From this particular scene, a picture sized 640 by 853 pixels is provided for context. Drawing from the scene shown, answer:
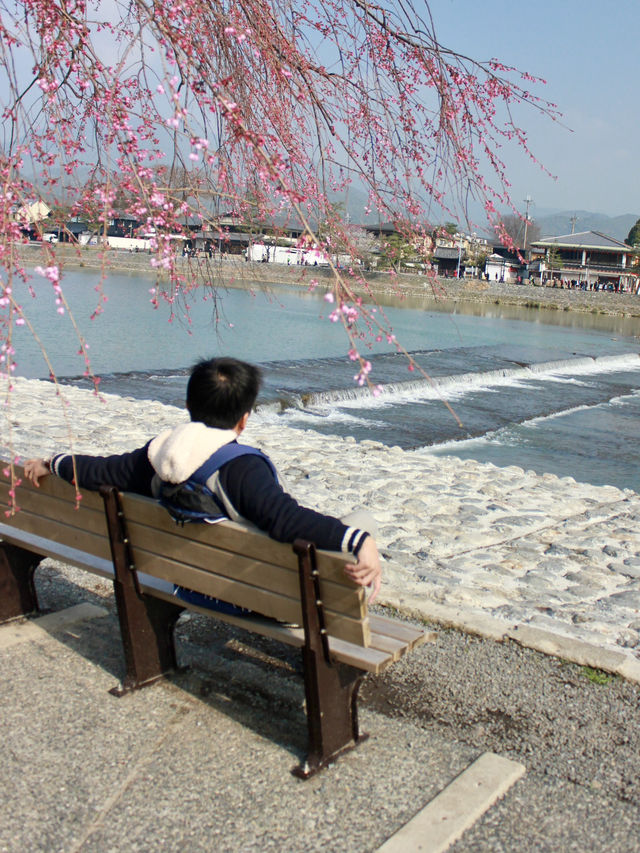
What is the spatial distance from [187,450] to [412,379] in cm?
1469

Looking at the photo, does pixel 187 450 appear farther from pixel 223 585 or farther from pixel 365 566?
pixel 365 566

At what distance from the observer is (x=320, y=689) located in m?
2.77

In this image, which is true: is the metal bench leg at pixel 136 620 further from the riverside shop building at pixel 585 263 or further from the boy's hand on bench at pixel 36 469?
the riverside shop building at pixel 585 263

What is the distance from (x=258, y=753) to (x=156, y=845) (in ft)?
1.83

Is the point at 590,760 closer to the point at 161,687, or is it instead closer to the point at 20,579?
the point at 161,687

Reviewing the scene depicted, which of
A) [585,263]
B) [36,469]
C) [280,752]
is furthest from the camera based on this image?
[585,263]

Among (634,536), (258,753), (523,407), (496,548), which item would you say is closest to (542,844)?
(258,753)

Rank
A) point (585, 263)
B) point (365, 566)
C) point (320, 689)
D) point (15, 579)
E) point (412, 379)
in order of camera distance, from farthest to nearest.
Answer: point (585, 263), point (412, 379), point (15, 579), point (320, 689), point (365, 566)

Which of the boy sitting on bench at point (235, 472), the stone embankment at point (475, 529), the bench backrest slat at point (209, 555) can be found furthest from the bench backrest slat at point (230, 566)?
the stone embankment at point (475, 529)

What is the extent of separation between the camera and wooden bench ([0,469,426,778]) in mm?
2664

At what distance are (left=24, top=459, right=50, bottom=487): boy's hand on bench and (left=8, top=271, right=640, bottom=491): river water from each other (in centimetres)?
74

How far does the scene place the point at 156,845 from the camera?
7.87 ft

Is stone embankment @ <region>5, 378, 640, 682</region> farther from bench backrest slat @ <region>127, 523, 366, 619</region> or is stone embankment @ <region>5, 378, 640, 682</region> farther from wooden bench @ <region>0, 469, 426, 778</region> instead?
bench backrest slat @ <region>127, 523, 366, 619</region>

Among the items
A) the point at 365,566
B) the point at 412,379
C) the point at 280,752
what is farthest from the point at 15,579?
the point at 412,379
